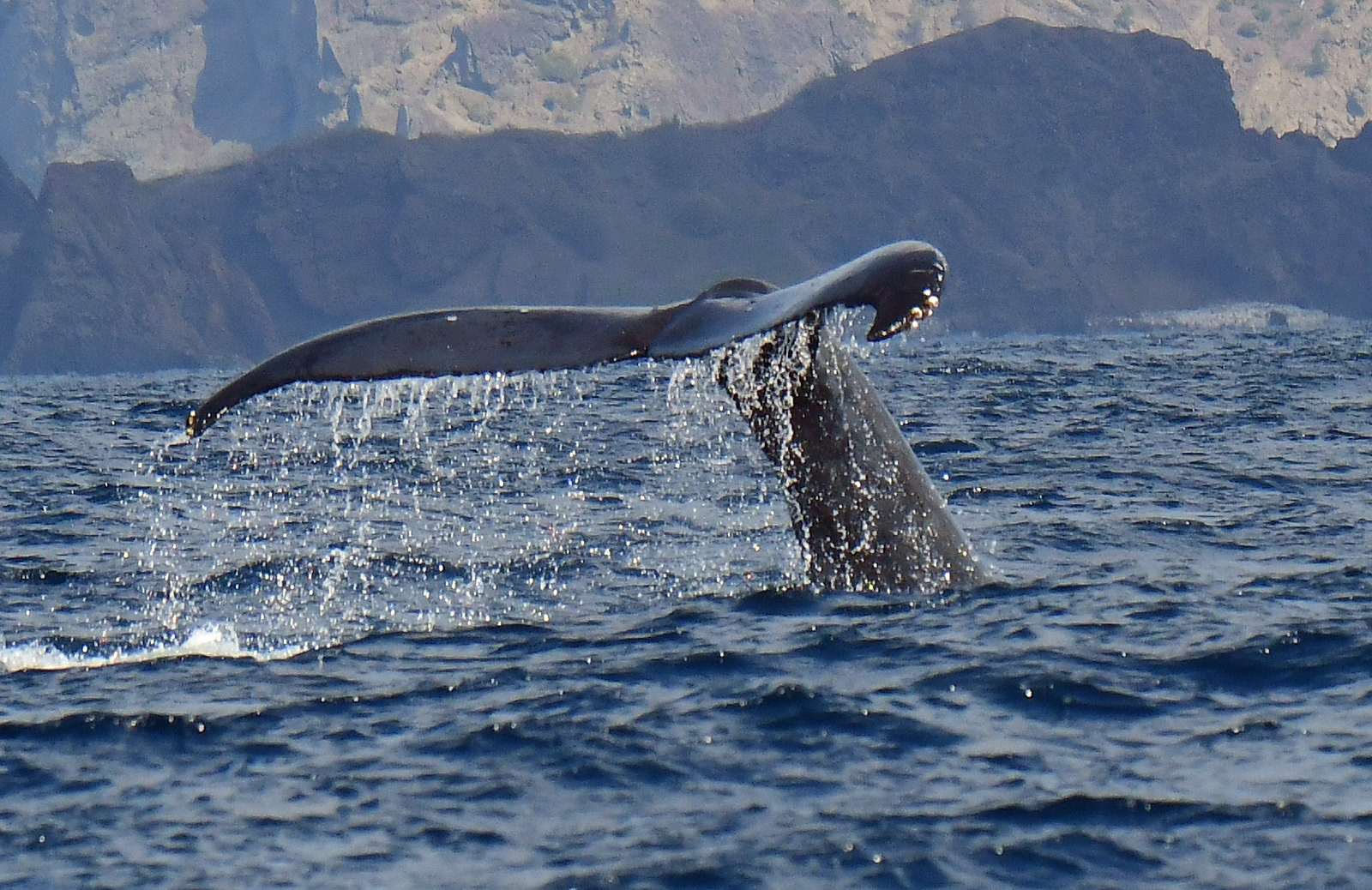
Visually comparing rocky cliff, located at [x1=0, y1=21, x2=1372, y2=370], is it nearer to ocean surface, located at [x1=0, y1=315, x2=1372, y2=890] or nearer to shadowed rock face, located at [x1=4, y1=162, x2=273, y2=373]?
shadowed rock face, located at [x1=4, y1=162, x2=273, y2=373]

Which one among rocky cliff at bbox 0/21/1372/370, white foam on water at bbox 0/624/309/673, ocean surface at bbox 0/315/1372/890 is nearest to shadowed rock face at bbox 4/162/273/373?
rocky cliff at bbox 0/21/1372/370

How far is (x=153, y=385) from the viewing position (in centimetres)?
5128

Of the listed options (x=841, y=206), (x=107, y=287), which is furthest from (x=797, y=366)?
(x=841, y=206)

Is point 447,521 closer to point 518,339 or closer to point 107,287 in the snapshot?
point 518,339

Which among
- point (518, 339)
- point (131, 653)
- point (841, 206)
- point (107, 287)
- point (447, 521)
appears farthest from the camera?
point (841, 206)

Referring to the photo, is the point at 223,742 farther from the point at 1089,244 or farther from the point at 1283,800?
the point at 1089,244

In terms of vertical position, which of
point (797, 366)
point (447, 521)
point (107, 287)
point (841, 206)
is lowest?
point (447, 521)

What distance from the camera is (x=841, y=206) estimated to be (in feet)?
474

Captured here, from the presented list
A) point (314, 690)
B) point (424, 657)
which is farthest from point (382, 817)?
point (424, 657)

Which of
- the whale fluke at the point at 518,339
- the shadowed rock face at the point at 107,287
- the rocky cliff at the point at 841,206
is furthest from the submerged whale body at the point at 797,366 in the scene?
the rocky cliff at the point at 841,206

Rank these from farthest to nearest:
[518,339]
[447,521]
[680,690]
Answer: [447,521], [680,690], [518,339]

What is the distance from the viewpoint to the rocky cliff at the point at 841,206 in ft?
447

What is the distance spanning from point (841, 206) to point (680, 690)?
457 ft

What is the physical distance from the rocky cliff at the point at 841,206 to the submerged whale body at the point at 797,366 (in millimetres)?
122860
